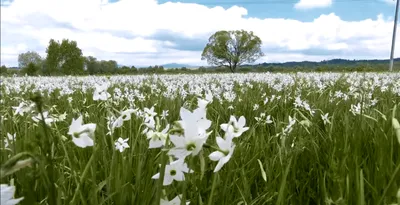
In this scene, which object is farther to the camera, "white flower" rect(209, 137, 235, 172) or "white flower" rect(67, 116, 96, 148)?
"white flower" rect(67, 116, 96, 148)

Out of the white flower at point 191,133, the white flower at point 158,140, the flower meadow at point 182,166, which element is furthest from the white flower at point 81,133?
the white flower at point 191,133

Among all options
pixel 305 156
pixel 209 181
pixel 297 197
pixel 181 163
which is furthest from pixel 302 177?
pixel 181 163

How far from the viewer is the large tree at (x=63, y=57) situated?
77375mm

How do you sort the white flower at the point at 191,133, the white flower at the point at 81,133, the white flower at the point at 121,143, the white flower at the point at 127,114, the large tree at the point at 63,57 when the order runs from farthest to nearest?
the large tree at the point at 63,57, the white flower at the point at 121,143, the white flower at the point at 127,114, the white flower at the point at 81,133, the white flower at the point at 191,133

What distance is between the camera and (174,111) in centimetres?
464

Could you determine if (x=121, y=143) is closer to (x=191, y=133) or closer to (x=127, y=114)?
(x=127, y=114)

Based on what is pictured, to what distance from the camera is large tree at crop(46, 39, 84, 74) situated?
3046 inches

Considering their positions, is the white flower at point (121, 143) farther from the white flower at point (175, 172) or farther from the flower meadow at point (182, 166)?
the white flower at point (175, 172)

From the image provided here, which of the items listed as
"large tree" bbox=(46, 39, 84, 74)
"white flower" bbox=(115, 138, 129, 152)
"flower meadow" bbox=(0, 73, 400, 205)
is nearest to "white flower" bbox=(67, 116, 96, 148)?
"flower meadow" bbox=(0, 73, 400, 205)

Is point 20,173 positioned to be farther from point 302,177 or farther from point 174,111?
point 174,111

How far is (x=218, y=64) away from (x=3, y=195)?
314ft

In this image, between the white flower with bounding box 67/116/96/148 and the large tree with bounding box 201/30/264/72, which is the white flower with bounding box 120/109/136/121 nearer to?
the white flower with bounding box 67/116/96/148

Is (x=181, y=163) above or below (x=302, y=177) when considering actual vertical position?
above

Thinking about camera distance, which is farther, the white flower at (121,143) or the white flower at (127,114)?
the white flower at (121,143)
